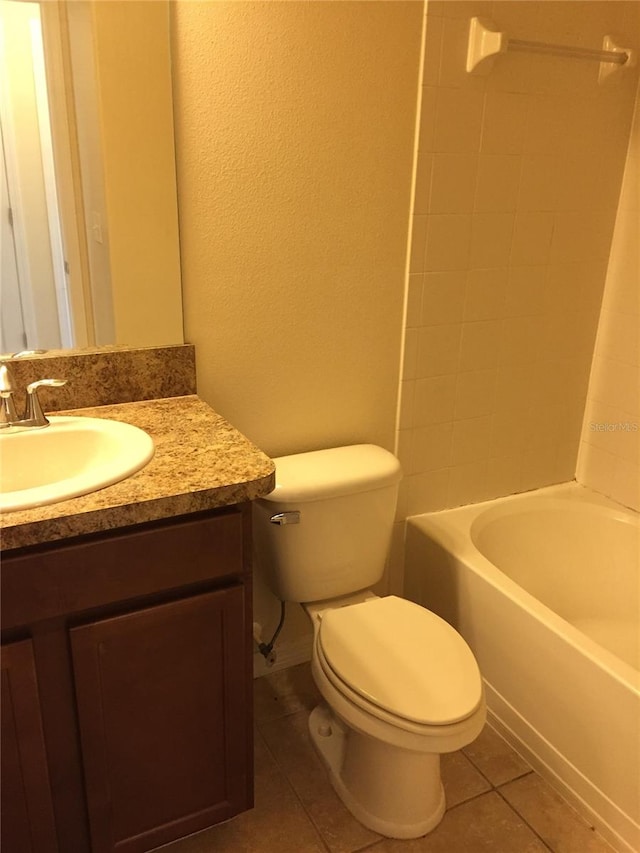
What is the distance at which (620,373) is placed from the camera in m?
2.13

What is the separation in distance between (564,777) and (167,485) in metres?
1.24

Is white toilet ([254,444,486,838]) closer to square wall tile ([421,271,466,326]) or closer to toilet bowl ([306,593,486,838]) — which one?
toilet bowl ([306,593,486,838])

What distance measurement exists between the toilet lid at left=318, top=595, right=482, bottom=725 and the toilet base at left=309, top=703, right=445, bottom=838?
0.16 metres

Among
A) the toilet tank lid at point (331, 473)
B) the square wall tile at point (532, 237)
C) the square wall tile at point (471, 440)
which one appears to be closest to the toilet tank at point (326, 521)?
the toilet tank lid at point (331, 473)

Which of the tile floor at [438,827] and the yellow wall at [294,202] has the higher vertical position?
the yellow wall at [294,202]

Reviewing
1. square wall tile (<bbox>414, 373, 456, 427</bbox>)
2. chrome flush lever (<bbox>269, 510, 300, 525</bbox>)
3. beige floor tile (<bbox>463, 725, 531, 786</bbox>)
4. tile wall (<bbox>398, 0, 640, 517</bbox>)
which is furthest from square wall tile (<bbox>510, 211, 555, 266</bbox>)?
beige floor tile (<bbox>463, 725, 531, 786</bbox>)

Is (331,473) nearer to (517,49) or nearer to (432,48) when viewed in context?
(432,48)

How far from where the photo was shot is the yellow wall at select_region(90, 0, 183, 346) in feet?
4.57

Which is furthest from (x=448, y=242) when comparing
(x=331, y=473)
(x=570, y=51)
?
(x=331, y=473)

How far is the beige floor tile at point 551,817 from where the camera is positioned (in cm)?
158

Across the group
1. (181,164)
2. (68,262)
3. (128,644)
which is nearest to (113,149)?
(181,164)

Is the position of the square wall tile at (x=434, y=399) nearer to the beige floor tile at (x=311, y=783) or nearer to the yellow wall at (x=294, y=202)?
the yellow wall at (x=294, y=202)

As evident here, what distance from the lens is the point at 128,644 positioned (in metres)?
1.21

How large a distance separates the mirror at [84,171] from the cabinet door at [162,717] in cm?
65
